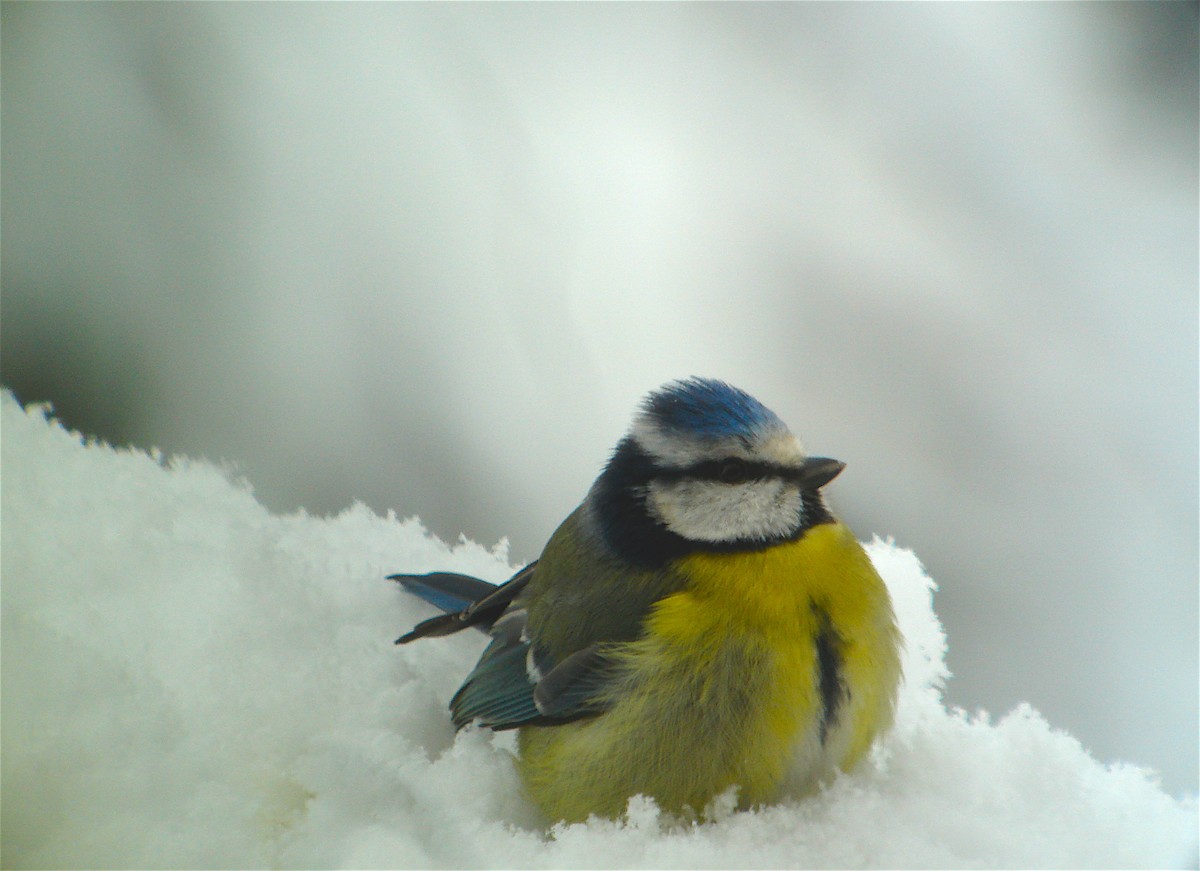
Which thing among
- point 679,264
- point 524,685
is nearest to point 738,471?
point 524,685

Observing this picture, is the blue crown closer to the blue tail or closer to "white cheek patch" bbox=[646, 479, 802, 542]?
"white cheek patch" bbox=[646, 479, 802, 542]

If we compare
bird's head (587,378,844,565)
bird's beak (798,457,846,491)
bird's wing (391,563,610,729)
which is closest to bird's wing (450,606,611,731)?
bird's wing (391,563,610,729)

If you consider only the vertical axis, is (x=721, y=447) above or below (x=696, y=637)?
above

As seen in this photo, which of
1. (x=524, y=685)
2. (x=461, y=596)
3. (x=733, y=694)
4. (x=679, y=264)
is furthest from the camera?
(x=679, y=264)

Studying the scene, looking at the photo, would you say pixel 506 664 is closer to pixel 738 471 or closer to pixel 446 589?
pixel 446 589

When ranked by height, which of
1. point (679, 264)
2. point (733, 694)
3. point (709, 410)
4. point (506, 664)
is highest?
point (679, 264)

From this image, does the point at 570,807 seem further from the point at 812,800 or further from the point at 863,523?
the point at 863,523
